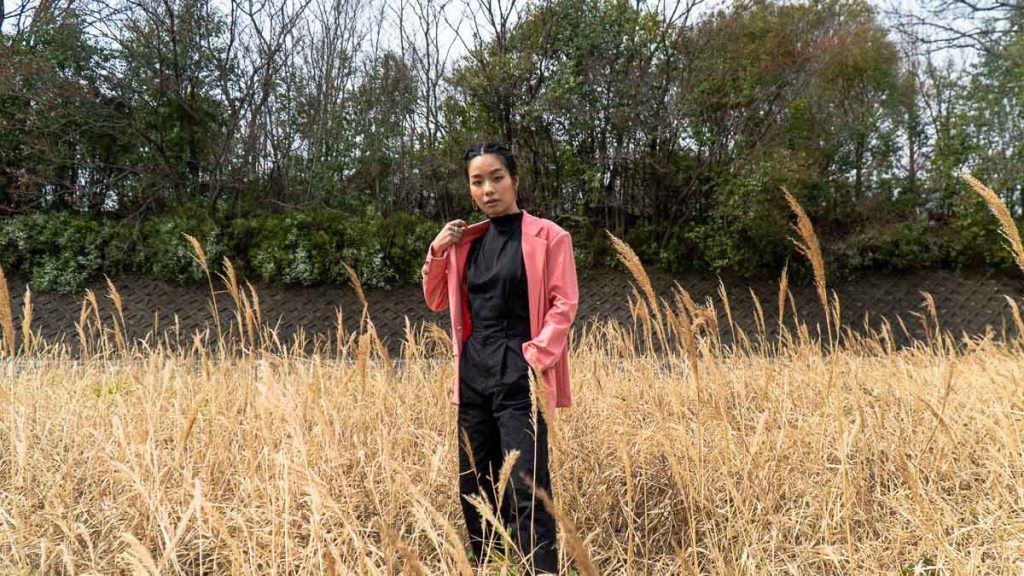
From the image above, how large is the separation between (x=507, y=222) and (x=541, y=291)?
318 millimetres

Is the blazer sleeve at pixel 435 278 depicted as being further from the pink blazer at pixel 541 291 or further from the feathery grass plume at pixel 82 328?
the feathery grass plume at pixel 82 328

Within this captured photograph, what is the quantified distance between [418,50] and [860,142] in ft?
29.3

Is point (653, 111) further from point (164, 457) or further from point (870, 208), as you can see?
point (164, 457)

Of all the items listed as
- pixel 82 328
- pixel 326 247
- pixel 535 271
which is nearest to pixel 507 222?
pixel 535 271

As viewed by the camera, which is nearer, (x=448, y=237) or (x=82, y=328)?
(x=448, y=237)

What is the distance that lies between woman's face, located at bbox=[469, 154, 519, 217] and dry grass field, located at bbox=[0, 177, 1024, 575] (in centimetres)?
53

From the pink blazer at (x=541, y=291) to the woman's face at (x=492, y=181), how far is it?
0.30 ft

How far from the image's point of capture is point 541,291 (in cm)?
169

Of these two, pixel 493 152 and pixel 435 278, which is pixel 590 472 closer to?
pixel 435 278

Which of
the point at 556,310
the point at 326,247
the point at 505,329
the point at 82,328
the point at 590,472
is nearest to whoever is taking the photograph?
the point at 556,310

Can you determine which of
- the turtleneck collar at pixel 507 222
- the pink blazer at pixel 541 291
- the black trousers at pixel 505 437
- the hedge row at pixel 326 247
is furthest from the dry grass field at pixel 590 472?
the hedge row at pixel 326 247

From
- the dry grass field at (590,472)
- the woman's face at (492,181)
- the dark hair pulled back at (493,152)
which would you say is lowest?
the dry grass field at (590,472)

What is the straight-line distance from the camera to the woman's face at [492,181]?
69.6 inches

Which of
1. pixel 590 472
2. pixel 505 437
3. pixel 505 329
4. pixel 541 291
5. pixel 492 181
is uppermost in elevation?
pixel 492 181
